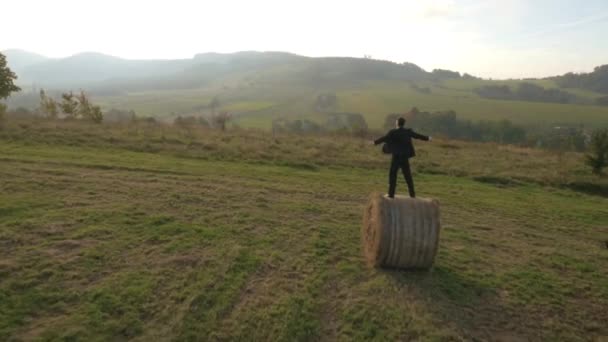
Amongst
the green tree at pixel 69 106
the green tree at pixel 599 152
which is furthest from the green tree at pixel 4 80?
the green tree at pixel 599 152

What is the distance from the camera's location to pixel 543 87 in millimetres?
108688

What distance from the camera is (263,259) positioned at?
9.09 metres

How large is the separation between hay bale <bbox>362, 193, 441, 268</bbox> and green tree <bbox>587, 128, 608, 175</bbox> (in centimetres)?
1656

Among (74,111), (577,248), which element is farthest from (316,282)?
(74,111)

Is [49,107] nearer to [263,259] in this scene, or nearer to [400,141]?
[263,259]

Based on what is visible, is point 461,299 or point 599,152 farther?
point 599,152

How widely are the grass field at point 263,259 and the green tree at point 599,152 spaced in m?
3.11

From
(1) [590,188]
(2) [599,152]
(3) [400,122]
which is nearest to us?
(3) [400,122]

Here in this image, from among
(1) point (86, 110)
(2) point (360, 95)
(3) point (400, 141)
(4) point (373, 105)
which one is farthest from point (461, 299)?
(2) point (360, 95)

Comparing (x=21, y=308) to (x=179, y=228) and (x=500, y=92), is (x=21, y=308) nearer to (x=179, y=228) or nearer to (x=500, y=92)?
(x=179, y=228)

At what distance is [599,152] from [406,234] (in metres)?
17.3

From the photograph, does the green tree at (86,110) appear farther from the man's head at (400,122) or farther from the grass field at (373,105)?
the man's head at (400,122)

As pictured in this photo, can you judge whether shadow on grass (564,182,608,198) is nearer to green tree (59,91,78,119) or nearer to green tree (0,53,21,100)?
green tree (0,53,21,100)

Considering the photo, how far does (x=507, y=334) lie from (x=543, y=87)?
119 metres
